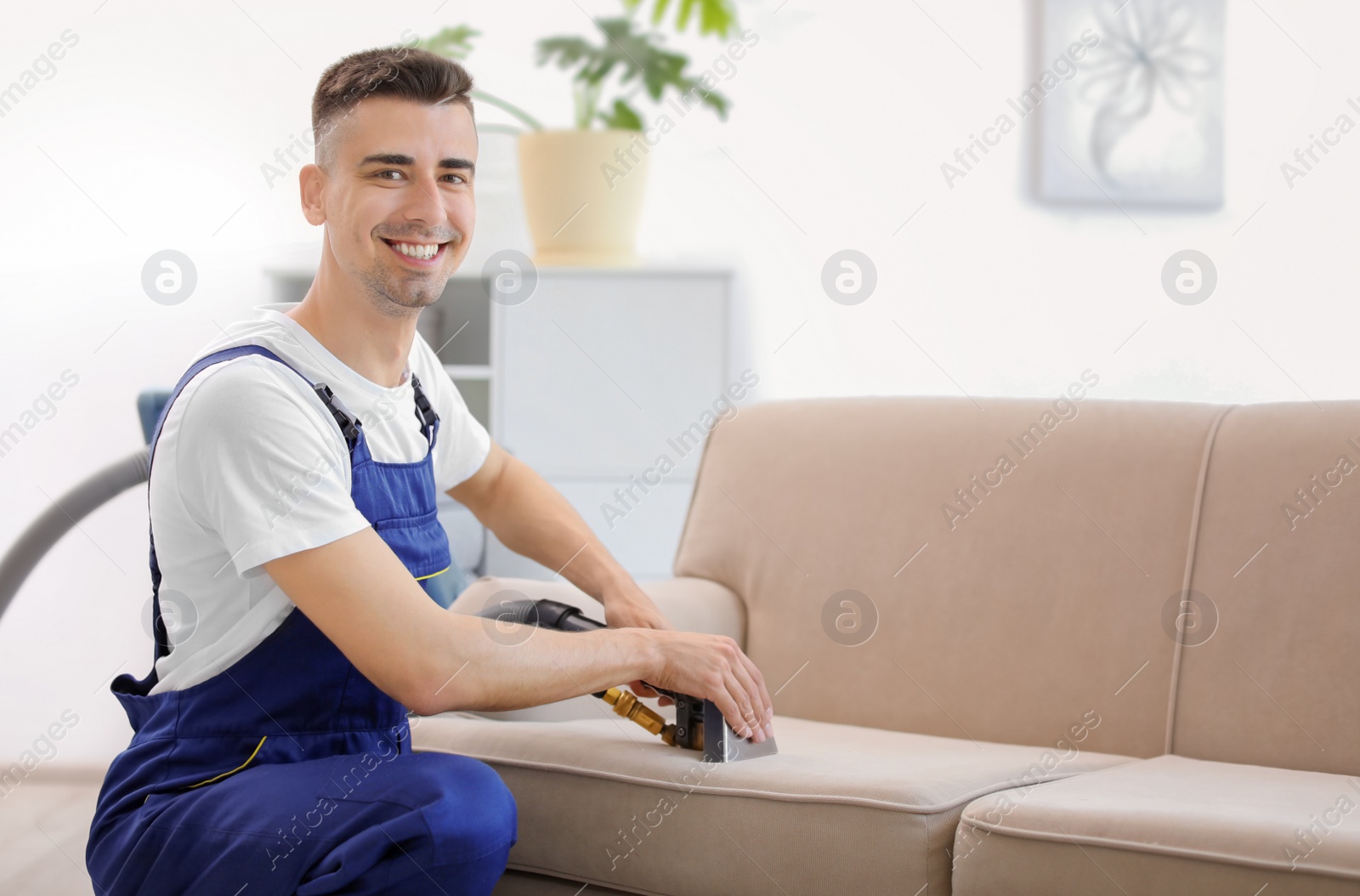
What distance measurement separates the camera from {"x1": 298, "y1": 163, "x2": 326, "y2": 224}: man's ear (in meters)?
1.37

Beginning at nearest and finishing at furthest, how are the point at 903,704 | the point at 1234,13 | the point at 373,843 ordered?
the point at 373,843 → the point at 903,704 → the point at 1234,13

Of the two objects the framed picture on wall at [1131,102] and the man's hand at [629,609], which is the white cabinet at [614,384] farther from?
the man's hand at [629,609]

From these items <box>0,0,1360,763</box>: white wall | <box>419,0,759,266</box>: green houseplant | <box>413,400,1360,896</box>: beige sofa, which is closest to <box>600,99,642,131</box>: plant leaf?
<box>419,0,759,266</box>: green houseplant

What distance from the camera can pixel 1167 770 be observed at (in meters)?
1.36

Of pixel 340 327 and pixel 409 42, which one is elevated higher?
pixel 409 42

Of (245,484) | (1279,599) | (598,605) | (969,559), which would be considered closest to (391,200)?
(245,484)

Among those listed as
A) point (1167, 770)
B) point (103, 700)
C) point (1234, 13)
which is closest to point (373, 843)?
point (1167, 770)

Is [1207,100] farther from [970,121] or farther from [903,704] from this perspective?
[903,704]

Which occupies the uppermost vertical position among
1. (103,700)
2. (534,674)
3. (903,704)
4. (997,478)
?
(997,478)

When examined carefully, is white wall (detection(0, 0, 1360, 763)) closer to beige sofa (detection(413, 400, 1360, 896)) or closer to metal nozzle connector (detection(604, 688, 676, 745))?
beige sofa (detection(413, 400, 1360, 896))

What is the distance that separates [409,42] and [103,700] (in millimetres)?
1589

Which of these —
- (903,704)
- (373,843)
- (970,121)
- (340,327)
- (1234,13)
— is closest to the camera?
(373,843)

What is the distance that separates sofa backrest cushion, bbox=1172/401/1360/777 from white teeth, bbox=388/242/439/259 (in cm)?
101

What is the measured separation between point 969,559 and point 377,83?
974mm
